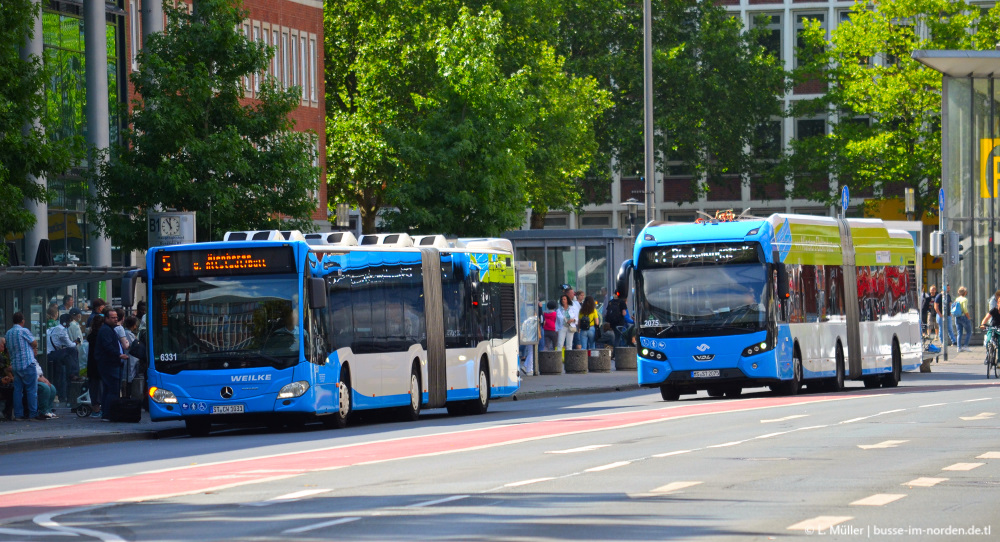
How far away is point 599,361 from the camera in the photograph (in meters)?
42.9

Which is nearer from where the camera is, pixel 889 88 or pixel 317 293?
pixel 317 293

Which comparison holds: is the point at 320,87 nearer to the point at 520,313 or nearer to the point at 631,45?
the point at 631,45

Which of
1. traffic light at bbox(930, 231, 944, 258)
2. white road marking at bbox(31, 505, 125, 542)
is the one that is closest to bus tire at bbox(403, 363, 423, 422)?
white road marking at bbox(31, 505, 125, 542)

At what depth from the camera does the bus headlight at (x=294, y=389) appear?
2342 cm

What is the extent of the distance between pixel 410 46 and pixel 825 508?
5138 cm

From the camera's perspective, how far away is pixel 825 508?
12.2 m

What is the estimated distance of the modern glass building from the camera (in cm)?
5203

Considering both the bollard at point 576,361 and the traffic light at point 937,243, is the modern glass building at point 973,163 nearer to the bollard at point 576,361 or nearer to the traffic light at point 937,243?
the traffic light at point 937,243

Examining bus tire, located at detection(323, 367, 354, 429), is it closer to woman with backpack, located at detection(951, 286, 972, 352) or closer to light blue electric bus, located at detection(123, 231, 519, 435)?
light blue electric bus, located at detection(123, 231, 519, 435)

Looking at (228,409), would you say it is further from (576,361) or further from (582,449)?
(576,361)

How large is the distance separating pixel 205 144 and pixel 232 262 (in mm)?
9883

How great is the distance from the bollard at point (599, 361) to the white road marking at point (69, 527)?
29.9 metres

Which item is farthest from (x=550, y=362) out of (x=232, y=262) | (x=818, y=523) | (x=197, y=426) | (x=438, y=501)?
(x=818, y=523)

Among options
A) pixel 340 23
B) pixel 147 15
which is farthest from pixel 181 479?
pixel 340 23
